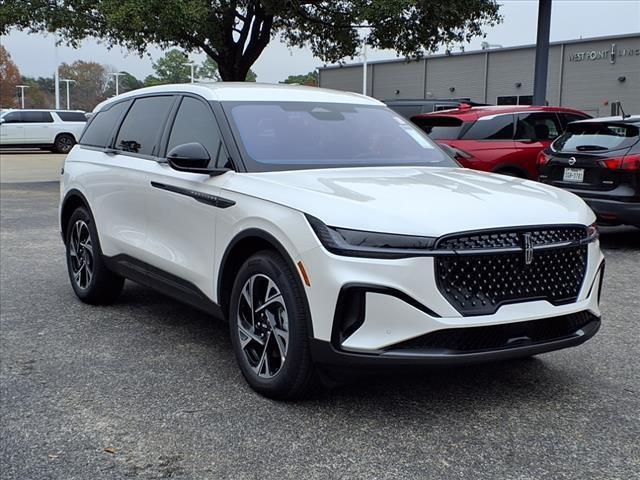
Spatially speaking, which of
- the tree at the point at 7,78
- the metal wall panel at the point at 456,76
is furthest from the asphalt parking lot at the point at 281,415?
the tree at the point at 7,78

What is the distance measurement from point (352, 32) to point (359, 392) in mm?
15119

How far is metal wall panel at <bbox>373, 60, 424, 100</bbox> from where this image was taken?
1854 inches

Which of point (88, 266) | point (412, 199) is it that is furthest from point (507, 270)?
point (88, 266)

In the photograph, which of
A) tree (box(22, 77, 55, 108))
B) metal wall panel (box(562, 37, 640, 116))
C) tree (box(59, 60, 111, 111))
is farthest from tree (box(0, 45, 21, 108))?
metal wall panel (box(562, 37, 640, 116))

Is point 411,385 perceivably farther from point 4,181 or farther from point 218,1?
point 4,181

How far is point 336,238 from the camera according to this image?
357cm

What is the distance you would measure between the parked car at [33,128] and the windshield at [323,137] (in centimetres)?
2901

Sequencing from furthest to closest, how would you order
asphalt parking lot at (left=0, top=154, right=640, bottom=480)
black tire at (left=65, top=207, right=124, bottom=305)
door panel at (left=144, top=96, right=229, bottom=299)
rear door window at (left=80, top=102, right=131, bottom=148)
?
rear door window at (left=80, top=102, right=131, bottom=148)
black tire at (left=65, top=207, right=124, bottom=305)
door panel at (left=144, top=96, right=229, bottom=299)
asphalt parking lot at (left=0, top=154, right=640, bottom=480)

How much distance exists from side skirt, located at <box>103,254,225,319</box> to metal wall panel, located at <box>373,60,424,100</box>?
42524 mm

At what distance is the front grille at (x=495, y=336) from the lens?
350cm

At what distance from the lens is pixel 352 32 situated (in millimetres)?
18156

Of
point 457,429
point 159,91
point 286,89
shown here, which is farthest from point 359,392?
point 159,91

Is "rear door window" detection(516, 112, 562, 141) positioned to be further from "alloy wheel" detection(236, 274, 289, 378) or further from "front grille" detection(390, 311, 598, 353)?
"alloy wheel" detection(236, 274, 289, 378)

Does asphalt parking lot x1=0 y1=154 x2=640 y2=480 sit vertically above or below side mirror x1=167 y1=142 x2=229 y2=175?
below
